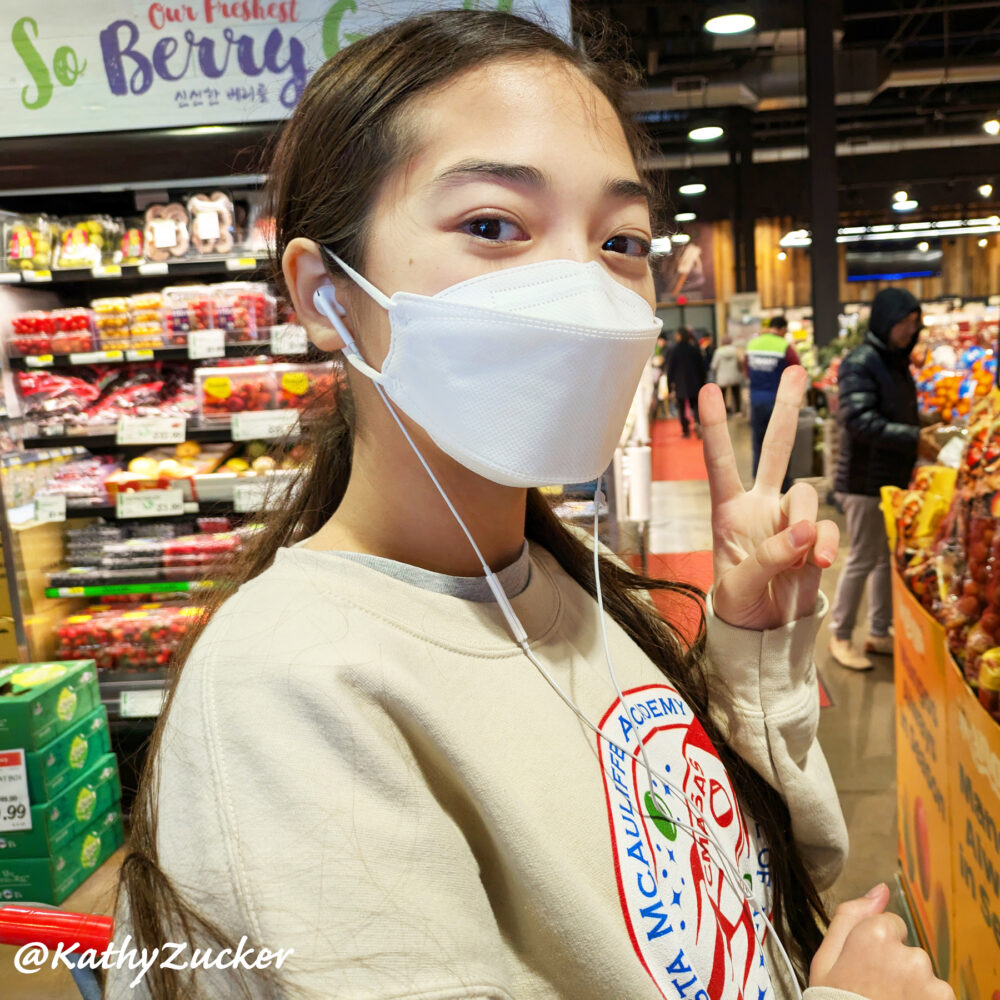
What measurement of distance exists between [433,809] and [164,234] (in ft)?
10.9

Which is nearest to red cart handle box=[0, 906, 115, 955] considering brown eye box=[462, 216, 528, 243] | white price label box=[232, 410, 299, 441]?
brown eye box=[462, 216, 528, 243]

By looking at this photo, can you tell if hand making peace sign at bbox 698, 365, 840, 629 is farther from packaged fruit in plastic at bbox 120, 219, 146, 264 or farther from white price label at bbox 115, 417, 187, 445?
packaged fruit in plastic at bbox 120, 219, 146, 264

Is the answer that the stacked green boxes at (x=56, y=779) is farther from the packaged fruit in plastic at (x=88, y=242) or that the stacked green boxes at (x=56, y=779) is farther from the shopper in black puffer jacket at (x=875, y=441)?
the shopper in black puffer jacket at (x=875, y=441)

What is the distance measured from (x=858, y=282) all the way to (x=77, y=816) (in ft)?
77.5

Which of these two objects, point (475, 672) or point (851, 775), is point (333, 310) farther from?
point (851, 775)

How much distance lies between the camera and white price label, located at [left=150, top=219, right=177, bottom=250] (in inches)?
138

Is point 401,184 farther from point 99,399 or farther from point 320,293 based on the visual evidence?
point 99,399

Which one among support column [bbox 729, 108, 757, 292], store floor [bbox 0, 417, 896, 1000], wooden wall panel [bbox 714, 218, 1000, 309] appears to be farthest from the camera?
wooden wall panel [bbox 714, 218, 1000, 309]

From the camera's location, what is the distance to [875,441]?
4.59 m

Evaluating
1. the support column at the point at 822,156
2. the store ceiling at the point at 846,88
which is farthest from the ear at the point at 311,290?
the support column at the point at 822,156

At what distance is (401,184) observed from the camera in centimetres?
84

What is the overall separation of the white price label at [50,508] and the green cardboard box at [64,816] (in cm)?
98

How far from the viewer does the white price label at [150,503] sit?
3.60m

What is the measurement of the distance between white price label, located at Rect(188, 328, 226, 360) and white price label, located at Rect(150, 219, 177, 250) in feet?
0.58
